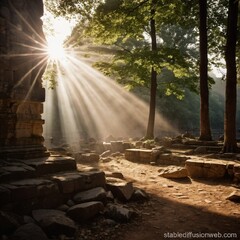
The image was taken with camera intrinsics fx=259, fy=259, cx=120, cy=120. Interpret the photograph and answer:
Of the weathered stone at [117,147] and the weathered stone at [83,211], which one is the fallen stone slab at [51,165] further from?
the weathered stone at [117,147]

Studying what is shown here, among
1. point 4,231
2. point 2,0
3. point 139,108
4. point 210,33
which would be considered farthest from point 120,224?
point 139,108

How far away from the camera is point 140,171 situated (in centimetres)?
930

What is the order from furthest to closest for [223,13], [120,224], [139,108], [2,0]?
[139,108] < [223,13] < [2,0] < [120,224]

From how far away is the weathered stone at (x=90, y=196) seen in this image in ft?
16.1

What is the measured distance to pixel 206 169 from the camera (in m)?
7.77

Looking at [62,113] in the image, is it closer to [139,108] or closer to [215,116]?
[139,108]

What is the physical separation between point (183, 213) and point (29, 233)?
2.90m

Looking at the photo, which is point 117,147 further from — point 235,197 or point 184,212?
point 184,212

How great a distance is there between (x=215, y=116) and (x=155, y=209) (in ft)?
144

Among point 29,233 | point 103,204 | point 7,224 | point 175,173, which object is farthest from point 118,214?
point 175,173

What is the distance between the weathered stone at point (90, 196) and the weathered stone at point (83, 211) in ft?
0.98

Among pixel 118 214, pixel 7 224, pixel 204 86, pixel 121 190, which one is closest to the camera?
pixel 7 224

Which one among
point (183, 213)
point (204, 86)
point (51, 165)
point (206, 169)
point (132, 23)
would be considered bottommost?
point (183, 213)

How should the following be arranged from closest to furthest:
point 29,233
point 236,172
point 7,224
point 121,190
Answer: point 29,233, point 7,224, point 121,190, point 236,172
